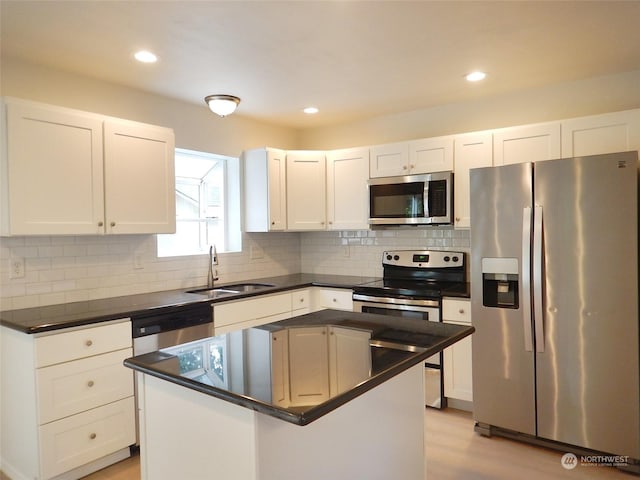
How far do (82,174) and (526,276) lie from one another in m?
2.81

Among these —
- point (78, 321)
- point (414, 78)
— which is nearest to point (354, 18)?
point (414, 78)

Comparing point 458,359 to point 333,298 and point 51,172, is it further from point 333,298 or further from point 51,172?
point 51,172

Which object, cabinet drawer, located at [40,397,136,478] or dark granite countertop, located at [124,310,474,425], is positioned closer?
dark granite countertop, located at [124,310,474,425]

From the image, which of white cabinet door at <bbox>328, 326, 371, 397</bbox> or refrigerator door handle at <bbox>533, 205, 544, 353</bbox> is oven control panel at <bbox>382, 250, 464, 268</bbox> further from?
white cabinet door at <bbox>328, 326, 371, 397</bbox>

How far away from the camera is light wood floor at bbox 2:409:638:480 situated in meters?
2.51

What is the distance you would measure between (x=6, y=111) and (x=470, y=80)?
117 inches

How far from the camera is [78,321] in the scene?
7.83 ft

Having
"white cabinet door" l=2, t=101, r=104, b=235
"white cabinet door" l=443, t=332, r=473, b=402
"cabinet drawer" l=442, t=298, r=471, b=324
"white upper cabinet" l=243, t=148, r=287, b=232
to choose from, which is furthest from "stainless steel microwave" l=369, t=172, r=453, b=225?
"white cabinet door" l=2, t=101, r=104, b=235

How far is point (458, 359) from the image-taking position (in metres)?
3.29

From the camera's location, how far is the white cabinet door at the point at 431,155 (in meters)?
3.57

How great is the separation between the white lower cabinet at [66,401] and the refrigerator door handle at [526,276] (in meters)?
2.42

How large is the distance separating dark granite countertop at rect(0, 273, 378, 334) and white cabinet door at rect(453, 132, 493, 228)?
1046 millimetres

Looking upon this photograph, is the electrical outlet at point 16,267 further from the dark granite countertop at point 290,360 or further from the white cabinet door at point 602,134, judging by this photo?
the white cabinet door at point 602,134

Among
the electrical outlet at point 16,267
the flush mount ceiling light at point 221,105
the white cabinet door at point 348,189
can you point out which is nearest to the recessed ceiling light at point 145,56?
the flush mount ceiling light at point 221,105
